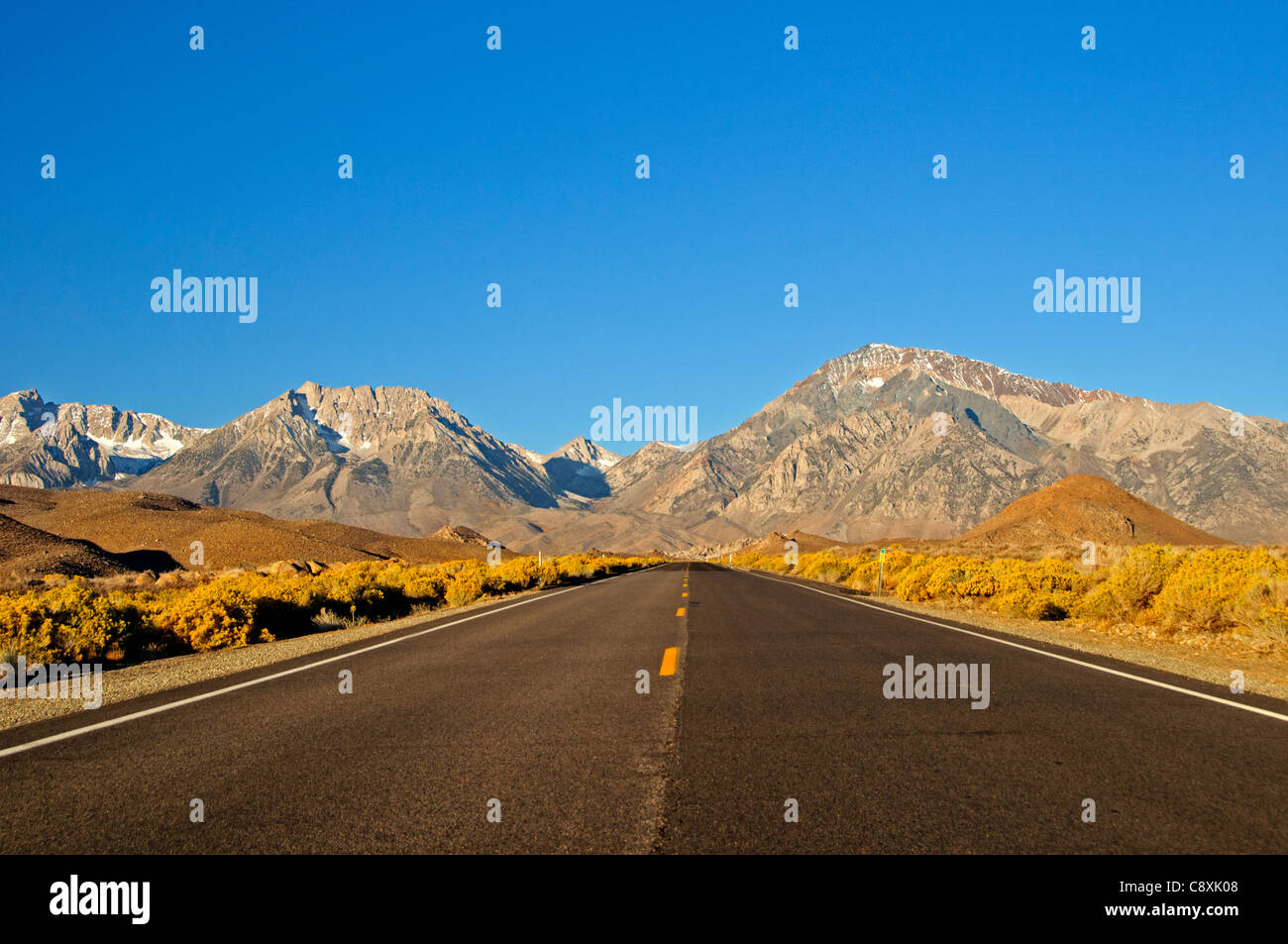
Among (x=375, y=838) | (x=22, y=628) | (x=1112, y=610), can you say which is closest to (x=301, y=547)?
(x=22, y=628)

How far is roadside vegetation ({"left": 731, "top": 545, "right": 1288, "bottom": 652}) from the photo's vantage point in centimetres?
1223

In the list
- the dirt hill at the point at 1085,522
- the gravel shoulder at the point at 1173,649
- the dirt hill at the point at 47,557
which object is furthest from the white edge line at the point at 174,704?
the dirt hill at the point at 1085,522

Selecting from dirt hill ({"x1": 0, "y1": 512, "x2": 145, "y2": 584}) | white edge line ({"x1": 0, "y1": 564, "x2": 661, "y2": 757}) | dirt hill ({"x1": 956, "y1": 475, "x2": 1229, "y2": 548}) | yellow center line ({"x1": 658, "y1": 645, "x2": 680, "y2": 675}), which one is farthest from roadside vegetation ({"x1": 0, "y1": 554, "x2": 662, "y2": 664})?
dirt hill ({"x1": 956, "y1": 475, "x2": 1229, "y2": 548})

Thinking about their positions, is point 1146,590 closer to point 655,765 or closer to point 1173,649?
point 1173,649

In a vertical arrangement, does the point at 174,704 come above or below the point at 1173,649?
above

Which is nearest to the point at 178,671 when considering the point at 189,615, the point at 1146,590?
the point at 189,615

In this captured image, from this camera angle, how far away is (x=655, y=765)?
5.04 metres

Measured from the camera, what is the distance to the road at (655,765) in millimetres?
3885

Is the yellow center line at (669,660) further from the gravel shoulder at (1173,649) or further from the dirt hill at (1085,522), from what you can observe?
the dirt hill at (1085,522)

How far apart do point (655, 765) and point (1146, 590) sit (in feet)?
47.1

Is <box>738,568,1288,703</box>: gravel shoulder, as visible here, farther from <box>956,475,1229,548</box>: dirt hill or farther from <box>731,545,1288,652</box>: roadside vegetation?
<box>956,475,1229,548</box>: dirt hill

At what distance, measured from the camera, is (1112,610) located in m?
15.4

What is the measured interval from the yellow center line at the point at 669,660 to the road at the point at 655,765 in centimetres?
20
